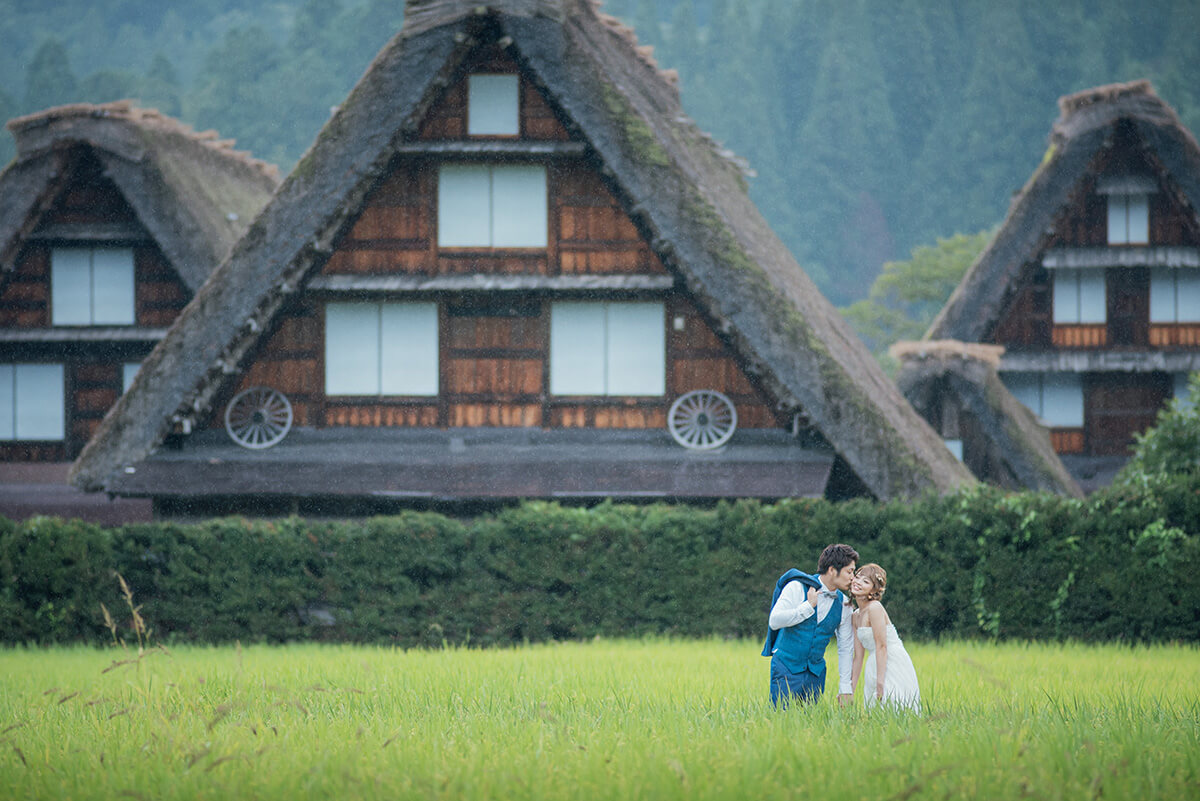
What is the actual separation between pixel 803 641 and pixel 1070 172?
18.9 m

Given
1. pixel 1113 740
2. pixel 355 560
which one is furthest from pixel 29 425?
pixel 1113 740

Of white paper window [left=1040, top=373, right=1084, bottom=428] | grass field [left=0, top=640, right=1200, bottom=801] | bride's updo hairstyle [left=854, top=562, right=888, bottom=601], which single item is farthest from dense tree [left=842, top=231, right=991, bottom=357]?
bride's updo hairstyle [left=854, top=562, right=888, bottom=601]

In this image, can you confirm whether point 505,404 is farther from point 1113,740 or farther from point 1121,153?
point 1121,153

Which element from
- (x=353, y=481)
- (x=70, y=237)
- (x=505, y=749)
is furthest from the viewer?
(x=70, y=237)

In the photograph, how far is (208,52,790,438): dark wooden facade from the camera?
1736 cm

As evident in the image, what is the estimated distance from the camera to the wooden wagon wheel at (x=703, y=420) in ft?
55.4

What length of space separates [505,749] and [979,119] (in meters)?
67.6

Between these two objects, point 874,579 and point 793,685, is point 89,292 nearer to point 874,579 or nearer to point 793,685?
point 793,685

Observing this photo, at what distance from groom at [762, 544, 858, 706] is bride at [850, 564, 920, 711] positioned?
0.09 meters

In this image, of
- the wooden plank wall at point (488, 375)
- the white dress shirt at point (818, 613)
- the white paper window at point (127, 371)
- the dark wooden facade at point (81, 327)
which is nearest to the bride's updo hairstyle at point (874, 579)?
the white dress shirt at point (818, 613)

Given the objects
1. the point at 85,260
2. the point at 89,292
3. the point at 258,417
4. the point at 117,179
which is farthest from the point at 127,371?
the point at 258,417

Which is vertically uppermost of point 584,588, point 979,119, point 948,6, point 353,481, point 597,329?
point 948,6

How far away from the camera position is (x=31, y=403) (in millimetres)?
22281

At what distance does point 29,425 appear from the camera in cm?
2225
